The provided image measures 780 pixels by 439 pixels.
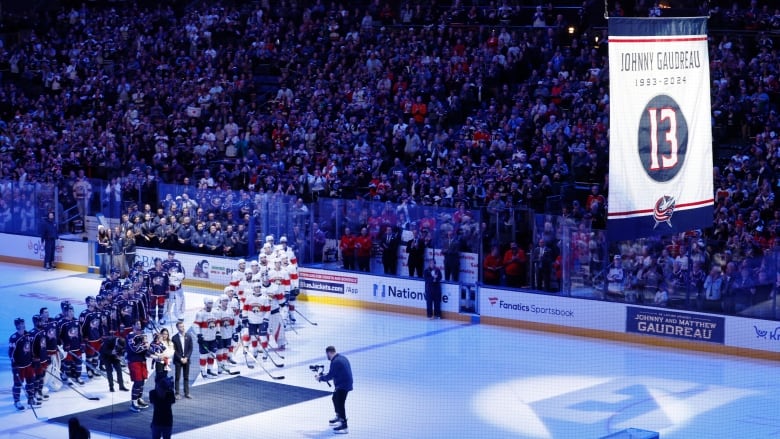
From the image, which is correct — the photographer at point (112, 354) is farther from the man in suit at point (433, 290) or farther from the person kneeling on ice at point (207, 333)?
the man in suit at point (433, 290)

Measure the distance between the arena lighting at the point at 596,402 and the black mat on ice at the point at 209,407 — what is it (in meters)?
2.97

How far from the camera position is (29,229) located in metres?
32.1

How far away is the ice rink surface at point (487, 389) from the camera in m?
18.1

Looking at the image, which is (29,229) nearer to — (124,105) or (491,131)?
(124,105)

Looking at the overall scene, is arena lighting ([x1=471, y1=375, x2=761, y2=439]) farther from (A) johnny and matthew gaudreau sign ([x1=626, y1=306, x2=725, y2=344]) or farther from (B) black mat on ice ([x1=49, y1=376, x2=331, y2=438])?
(B) black mat on ice ([x1=49, y1=376, x2=331, y2=438])

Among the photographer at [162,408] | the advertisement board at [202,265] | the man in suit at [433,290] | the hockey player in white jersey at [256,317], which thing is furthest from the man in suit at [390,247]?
the photographer at [162,408]

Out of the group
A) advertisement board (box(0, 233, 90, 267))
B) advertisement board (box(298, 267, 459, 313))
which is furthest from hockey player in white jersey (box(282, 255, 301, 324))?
advertisement board (box(0, 233, 90, 267))

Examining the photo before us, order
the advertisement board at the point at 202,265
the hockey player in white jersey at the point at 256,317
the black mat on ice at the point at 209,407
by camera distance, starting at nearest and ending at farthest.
Result: 1. the black mat on ice at the point at 209,407
2. the hockey player in white jersey at the point at 256,317
3. the advertisement board at the point at 202,265

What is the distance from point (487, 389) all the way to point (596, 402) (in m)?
1.85

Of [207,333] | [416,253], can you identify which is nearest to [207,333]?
[207,333]

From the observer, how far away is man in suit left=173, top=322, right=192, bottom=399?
19.4 metres

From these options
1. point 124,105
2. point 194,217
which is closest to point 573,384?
point 194,217

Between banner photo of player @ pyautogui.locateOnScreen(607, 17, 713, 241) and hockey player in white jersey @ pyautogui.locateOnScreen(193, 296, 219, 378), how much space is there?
10195 mm

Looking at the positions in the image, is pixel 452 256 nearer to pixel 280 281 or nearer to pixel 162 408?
pixel 280 281
